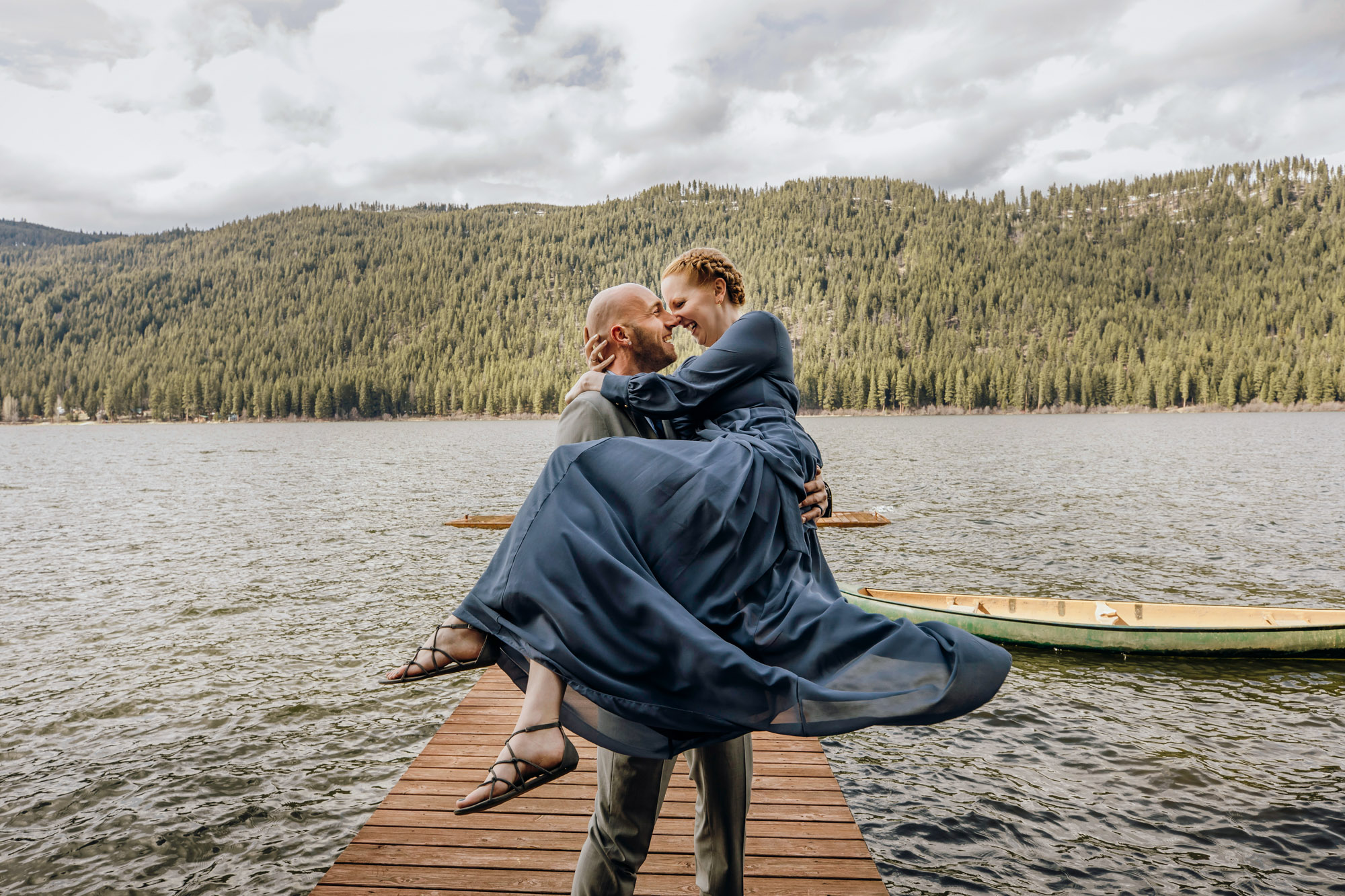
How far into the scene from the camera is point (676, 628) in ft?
6.77

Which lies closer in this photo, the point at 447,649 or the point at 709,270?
the point at 447,649

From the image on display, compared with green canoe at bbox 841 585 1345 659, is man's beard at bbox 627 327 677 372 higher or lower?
higher

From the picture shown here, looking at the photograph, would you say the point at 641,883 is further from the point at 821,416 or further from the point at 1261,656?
the point at 821,416

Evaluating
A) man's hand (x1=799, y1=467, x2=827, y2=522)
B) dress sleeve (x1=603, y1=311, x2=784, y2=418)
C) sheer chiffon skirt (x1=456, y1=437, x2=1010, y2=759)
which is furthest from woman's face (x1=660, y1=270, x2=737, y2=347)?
sheer chiffon skirt (x1=456, y1=437, x2=1010, y2=759)

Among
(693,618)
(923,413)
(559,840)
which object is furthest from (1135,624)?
(923,413)

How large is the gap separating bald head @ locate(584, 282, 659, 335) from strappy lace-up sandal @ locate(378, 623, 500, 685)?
3.83 feet

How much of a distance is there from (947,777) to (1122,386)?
6363 inches

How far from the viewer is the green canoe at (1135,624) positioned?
13242mm

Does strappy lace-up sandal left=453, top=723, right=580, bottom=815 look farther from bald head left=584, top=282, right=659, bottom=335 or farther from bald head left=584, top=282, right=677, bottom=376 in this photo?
bald head left=584, top=282, right=659, bottom=335

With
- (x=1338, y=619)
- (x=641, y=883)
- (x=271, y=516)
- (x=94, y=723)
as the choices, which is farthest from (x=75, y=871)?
(x=271, y=516)

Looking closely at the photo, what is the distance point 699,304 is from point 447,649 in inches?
60.7

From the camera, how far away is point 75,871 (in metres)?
7.23

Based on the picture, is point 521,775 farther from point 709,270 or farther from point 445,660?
point 709,270

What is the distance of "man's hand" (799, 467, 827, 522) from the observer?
8.54 feet
